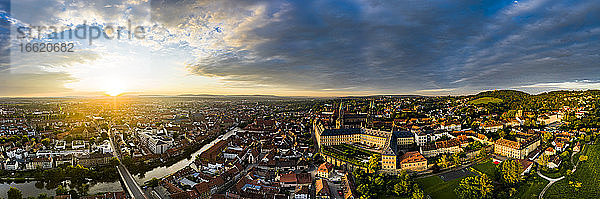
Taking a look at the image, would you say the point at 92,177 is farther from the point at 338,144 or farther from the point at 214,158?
the point at 338,144

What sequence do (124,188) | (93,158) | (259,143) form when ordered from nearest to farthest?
(124,188)
(93,158)
(259,143)

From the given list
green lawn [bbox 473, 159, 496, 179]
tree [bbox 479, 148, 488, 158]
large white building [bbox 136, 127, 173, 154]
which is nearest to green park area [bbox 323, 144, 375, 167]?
green lawn [bbox 473, 159, 496, 179]

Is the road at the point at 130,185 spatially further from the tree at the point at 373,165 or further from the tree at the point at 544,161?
the tree at the point at 544,161

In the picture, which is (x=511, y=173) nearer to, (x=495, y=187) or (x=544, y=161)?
(x=495, y=187)

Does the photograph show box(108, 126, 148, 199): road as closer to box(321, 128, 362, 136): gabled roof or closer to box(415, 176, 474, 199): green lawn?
box(321, 128, 362, 136): gabled roof

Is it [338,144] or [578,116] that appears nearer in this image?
[338,144]

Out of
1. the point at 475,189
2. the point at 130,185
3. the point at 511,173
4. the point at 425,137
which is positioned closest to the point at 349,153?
the point at 425,137

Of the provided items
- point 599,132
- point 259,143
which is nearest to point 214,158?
point 259,143
